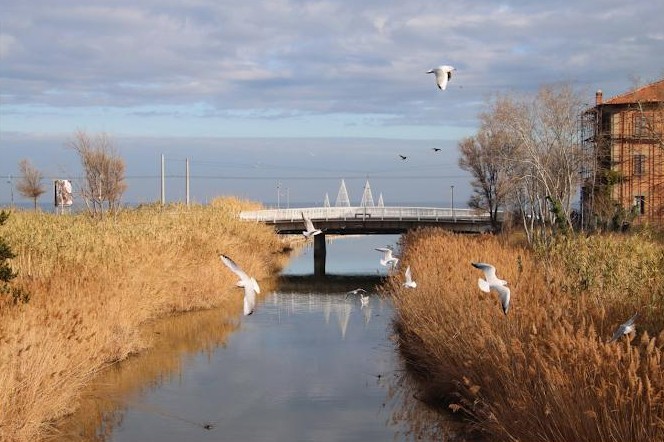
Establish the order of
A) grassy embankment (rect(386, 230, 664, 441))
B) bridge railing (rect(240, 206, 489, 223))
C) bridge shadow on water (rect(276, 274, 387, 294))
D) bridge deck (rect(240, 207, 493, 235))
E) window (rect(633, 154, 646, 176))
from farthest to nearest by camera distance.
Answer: window (rect(633, 154, 646, 176)) → bridge deck (rect(240, 207, 493, 235)) → bridge railing (rect(240, 206, 489, 223)) → bridge shadow on water (rect(276, 274, 387, 294)) → grassy embankment (rect(386, 230, 664, 441))

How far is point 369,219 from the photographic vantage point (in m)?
57.2

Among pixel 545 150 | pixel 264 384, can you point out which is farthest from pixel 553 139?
pixel 264 384

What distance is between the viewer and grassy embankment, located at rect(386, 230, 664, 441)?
7.96m

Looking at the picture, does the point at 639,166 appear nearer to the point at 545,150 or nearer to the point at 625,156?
the point at 625,156

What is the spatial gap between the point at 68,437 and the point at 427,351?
662cm

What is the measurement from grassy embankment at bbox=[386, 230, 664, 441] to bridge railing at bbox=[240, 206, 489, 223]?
3407 cm

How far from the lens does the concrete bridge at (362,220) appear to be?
55719 mm

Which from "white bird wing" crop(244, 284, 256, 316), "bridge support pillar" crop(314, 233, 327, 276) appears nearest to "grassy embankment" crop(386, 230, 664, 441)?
"white bird wing" crop(244, 284, 256, 316)

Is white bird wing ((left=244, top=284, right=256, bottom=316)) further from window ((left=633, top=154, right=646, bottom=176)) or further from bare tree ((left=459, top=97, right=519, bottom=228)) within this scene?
window ((left=633, top=154, right=646, bottom=176))

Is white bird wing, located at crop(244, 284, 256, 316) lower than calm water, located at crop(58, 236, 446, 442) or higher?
higher

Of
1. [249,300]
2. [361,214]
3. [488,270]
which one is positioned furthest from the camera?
[361,214]

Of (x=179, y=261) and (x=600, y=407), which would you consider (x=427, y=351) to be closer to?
(x=600, y=407)

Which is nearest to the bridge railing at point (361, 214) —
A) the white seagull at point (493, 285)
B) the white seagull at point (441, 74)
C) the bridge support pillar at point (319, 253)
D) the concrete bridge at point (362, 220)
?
the concrete bridge at point (362, 220)

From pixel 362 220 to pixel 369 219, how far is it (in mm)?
475
